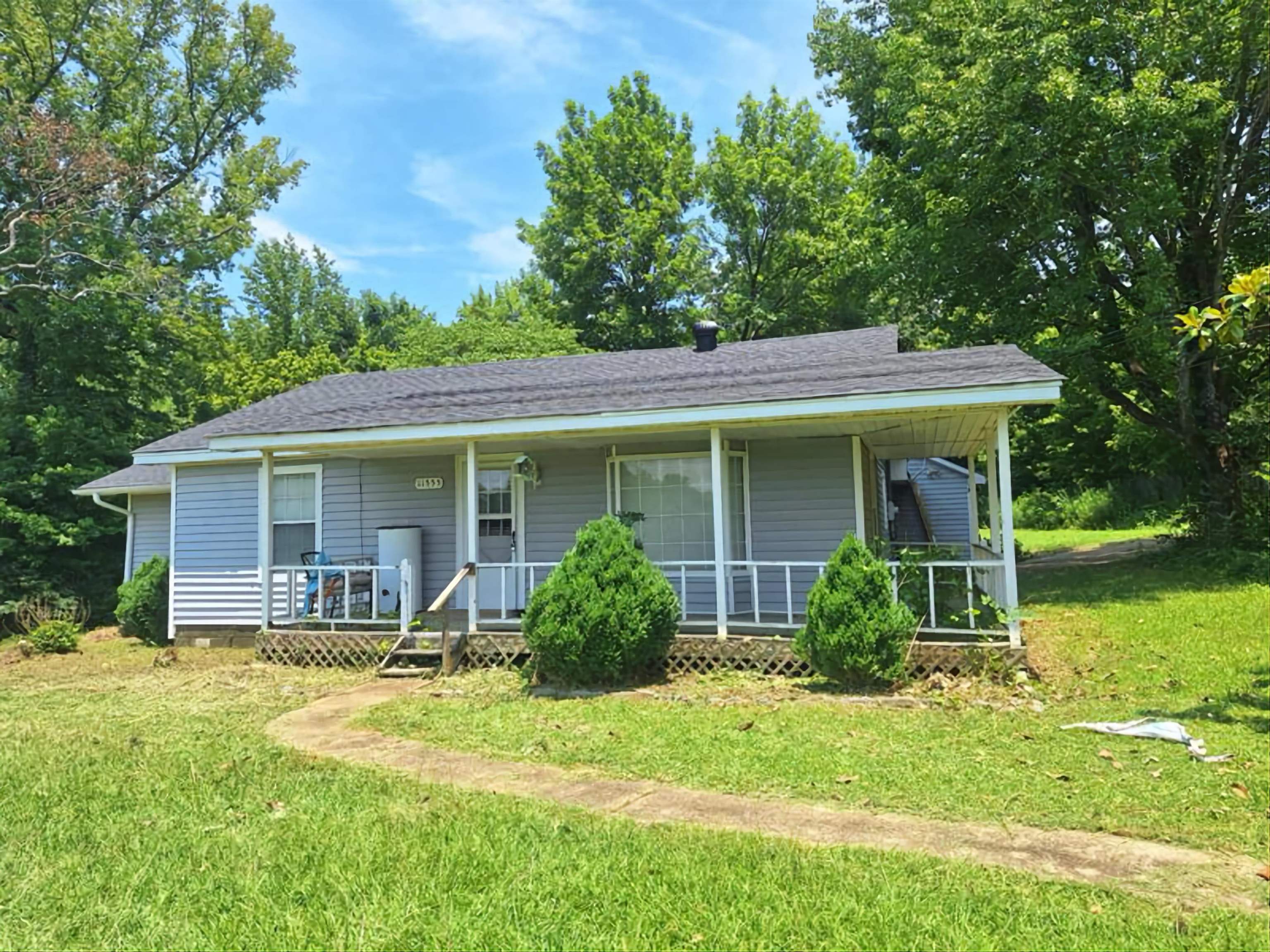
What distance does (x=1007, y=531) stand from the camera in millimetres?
A: 7770

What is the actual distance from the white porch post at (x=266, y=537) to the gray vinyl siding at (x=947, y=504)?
56.4 feet

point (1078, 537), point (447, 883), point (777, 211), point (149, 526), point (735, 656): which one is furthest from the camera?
point (777, 211)

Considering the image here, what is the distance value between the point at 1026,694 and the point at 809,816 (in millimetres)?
3705

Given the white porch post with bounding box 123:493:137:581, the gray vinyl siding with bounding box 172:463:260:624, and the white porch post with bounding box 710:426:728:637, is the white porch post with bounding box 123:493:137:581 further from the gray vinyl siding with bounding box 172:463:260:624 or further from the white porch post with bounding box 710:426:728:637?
the white porch post with bounding box 710:426:728:637

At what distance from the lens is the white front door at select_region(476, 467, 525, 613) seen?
11453 millimetres

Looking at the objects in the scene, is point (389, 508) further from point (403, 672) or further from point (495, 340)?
point (495, 340)

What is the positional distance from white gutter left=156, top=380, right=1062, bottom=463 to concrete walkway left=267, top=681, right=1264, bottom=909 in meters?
3.99

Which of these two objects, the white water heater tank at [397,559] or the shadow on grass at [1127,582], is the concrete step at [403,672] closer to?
the white water heater tank at [397,559]

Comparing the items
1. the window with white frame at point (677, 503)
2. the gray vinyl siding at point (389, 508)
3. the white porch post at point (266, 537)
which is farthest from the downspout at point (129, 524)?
the window with white frame at point (677, 503)

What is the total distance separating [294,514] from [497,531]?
11.6 feet

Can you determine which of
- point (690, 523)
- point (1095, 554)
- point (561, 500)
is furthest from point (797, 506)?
point (1095, 554)

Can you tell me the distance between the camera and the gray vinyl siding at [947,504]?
896 inches

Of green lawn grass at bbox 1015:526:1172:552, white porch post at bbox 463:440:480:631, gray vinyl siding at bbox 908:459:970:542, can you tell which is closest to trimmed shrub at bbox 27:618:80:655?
white porch post at bbox 463:440:480:631

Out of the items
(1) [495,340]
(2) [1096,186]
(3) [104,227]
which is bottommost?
(2) [1096,186]
